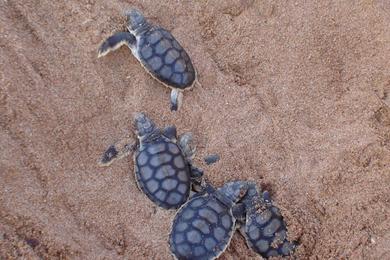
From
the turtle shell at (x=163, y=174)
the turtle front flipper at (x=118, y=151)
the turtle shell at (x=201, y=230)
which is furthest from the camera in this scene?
the turtle front flipper at (x=118, y=151)

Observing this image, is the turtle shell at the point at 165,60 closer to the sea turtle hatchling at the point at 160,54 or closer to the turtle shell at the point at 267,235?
the sea turtle hatchling at the point at 160,54

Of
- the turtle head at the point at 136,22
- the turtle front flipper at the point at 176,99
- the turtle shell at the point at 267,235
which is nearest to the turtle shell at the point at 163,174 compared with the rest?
the turtle front flipper at the point at 176,99

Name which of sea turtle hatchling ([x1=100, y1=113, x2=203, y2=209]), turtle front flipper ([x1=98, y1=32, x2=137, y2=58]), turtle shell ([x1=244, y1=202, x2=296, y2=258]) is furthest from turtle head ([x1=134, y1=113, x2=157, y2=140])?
turtle shell ([x1=244, y1=202, x2=296, y2=258])

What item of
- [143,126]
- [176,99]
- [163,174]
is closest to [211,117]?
[176,99]

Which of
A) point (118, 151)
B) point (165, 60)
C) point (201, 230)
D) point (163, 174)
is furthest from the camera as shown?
point (165, 60)

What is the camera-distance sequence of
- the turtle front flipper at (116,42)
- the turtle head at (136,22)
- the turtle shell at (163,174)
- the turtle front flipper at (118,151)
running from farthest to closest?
the turtle head at (136,22) < the turtle front flipper at (116,42) < the turtle front flipper at (118,151) < the turtle shell at (163,174)

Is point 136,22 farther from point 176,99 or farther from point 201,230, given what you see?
point 201,230

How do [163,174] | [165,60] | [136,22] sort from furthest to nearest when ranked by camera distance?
[136,22] → [165,60] → [163,174]

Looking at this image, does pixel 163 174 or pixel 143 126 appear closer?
pixel 163 174
